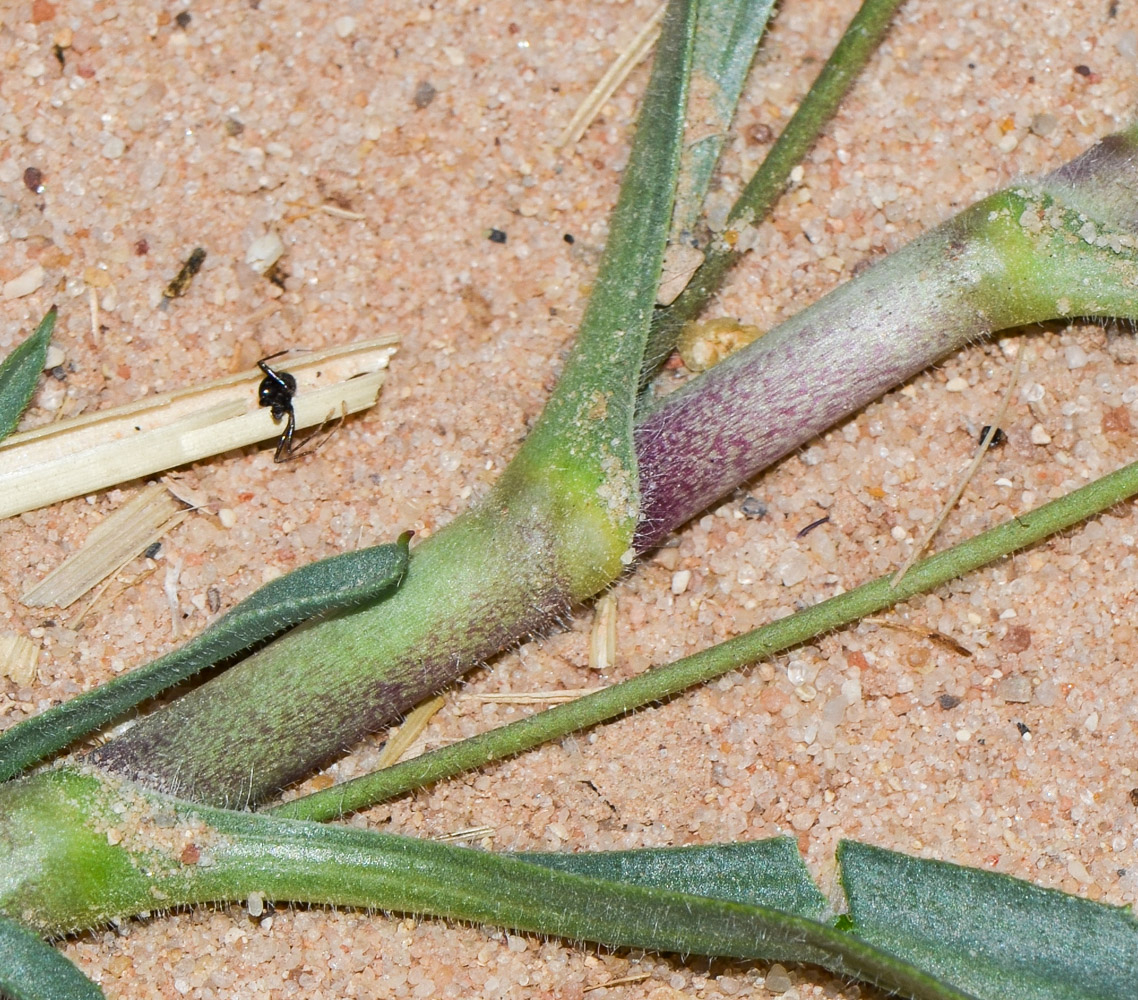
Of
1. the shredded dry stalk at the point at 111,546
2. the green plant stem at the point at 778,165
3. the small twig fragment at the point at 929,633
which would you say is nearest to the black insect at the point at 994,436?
the small twig fragment at the point at 929,633

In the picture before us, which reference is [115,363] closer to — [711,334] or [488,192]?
[488,192]

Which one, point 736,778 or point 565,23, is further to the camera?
point 565,23

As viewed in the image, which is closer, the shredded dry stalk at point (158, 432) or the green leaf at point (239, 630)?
the green leaf at point (239, 630)

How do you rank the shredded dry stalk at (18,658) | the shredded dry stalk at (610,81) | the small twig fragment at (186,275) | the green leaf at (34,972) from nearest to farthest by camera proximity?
1. the green leaf at (34,972)
2. the shredded dry stalk at (18,658)
3. the small twig fragment at (186,275)
4. the shredded dry stalk at (610,81)

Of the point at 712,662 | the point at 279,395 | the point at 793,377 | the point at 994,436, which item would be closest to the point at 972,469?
the point at 994,436

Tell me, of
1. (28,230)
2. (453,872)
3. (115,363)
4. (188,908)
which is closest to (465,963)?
(453,872)

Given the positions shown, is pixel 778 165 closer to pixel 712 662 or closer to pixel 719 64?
pixel 719 64

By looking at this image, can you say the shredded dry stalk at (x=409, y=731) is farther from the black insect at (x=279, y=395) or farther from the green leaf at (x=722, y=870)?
the black insect at (x=279, y=395)
